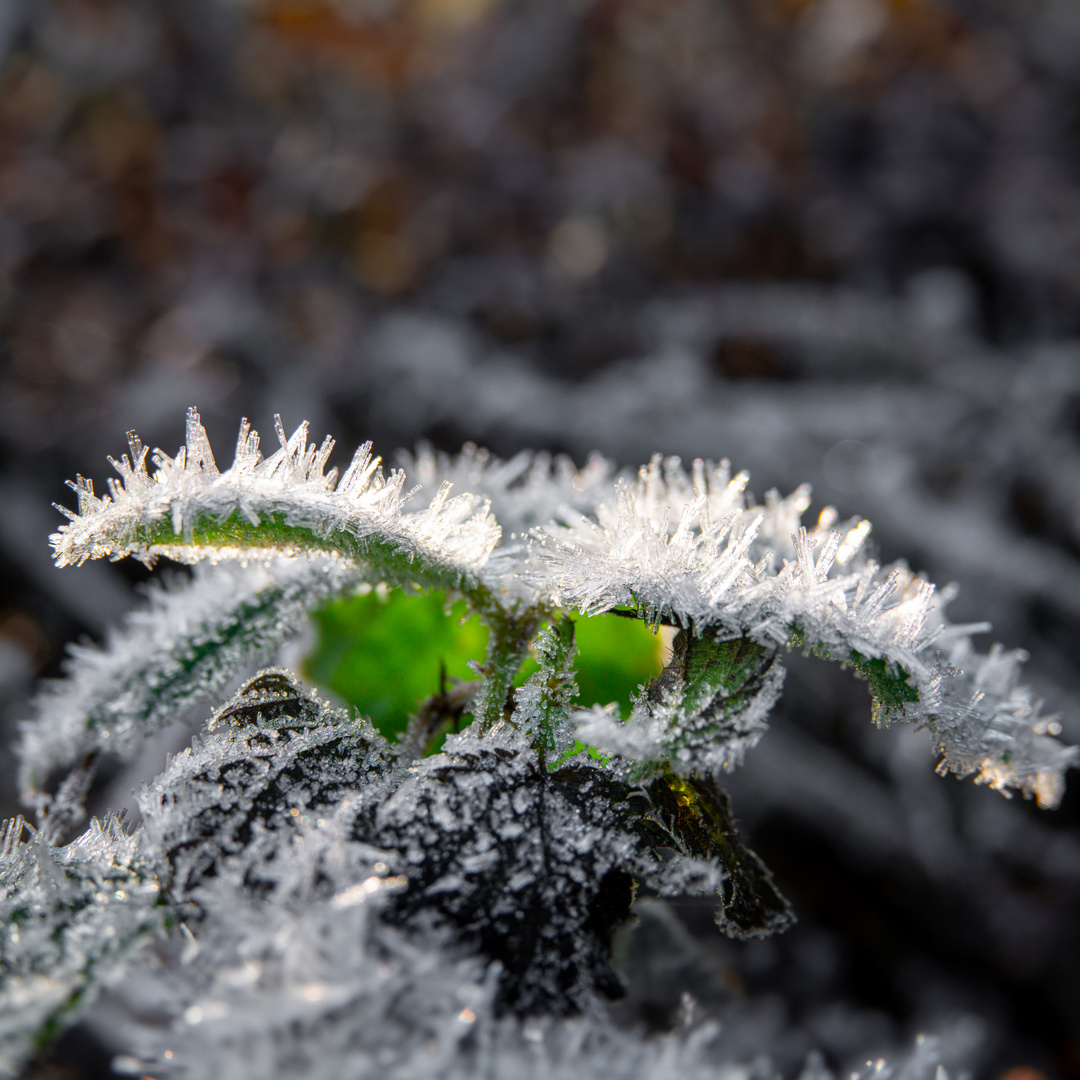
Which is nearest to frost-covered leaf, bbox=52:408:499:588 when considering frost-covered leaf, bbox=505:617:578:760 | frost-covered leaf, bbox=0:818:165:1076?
frost-covered leaf, bbox=505:617:578:760

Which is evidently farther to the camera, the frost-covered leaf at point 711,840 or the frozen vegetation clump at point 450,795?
the frost-covered leaf at point 711,840

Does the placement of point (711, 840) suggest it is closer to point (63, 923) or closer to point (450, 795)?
point (450, 795)

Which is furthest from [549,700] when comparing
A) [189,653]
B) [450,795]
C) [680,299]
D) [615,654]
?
[680,299]

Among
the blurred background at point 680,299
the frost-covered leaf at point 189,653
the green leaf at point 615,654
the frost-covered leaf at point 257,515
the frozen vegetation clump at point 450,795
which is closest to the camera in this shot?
the frozen vegetation clump at point 450,795

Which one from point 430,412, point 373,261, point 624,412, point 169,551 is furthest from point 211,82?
point 169,551

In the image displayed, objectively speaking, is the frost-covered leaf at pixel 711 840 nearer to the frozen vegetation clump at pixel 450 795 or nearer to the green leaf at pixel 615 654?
the frozen vegetation clump at pixel 450 795

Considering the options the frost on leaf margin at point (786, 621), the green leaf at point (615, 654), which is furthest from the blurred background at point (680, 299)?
the frost on leaf margin at point (786, 621)
